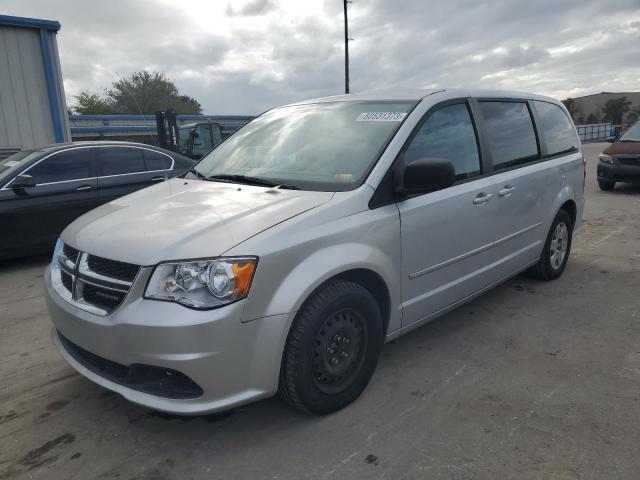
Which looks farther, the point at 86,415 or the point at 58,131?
the point at 58,131

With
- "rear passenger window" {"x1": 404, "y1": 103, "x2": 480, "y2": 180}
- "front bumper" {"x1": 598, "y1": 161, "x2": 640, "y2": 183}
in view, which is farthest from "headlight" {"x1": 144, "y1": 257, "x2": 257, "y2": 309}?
"front bumper" {"x1": 598, "y1": 161, "x2": 640, "y2": 183}

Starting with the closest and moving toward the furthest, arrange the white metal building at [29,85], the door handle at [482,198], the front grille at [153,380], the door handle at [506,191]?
the front grille at [153,380] < the door handle at [482,198] < the door handle at [506,191] < the white metal building at [29,85]

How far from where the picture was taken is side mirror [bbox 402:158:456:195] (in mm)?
2865

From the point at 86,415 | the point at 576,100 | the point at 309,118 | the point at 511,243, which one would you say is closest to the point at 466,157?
the point at 511,243

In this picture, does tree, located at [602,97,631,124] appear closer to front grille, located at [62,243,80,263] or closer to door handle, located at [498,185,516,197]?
door handle, located at [498,185,516,197]

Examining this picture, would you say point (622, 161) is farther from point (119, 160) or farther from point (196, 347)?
point (196, 347)

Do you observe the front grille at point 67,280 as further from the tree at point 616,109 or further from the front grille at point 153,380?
the tree at point 616,109

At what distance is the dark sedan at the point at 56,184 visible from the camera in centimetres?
583

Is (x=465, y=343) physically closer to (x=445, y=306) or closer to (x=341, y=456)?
(x=445, y=306)

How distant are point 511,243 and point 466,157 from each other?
92 cm

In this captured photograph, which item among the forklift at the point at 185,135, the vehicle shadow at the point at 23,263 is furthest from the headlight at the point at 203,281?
the forklift at the point at 185,135

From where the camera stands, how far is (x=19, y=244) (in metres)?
5.87

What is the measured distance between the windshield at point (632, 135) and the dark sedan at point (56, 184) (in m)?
10.0

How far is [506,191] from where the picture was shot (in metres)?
3.88
